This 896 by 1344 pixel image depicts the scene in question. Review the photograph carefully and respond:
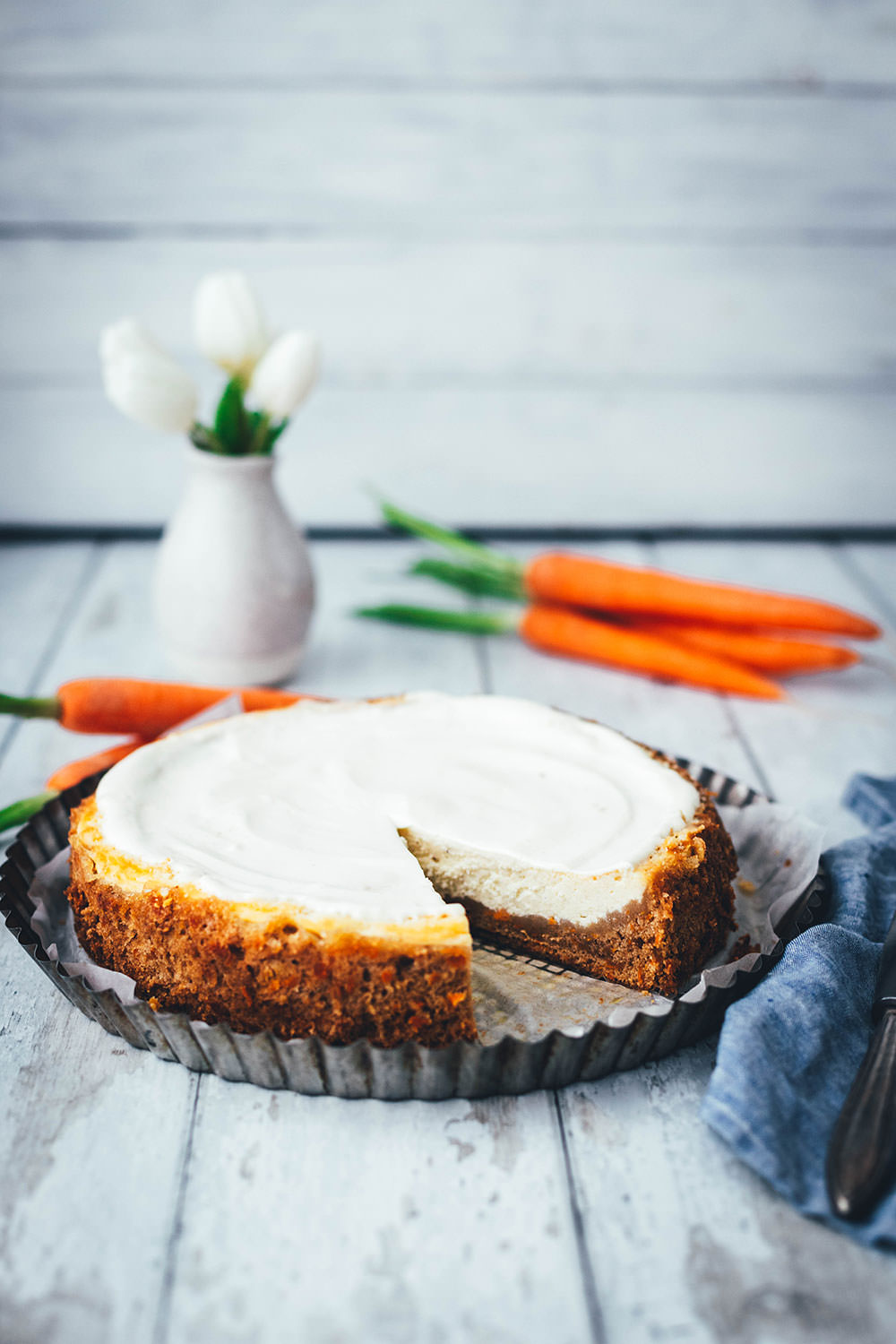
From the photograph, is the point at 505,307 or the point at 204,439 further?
the point at 505,307

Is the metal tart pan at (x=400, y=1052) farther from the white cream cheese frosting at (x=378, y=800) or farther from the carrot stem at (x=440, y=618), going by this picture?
the carrot stem at (x=440, y=618)

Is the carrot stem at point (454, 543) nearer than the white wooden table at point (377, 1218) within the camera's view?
No

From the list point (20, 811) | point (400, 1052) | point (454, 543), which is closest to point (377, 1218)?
point (400, 1052)

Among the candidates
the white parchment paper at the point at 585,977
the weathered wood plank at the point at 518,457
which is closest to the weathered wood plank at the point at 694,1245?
the white parchment paper at the point at 585,977

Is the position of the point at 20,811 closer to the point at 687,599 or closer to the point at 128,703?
the point at 128,703

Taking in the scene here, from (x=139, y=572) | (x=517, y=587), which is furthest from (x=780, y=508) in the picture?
(x=139, y=572)

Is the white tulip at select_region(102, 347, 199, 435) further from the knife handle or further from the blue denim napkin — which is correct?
the knife handle

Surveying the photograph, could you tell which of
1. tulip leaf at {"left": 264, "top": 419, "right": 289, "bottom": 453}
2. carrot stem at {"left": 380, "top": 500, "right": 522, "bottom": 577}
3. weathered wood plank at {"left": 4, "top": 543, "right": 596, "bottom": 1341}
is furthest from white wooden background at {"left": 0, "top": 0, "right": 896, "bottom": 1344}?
weathered wood plank at {"left": 4, "top": 543, "right": 596, "bottom": 1341}
